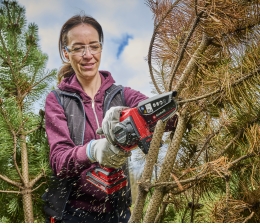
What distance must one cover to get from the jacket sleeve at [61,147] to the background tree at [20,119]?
7 cm

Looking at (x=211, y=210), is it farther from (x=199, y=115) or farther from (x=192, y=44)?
(x=192, y=44)

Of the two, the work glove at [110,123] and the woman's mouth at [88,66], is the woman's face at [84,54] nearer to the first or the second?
the woman's mouth at [88,66]

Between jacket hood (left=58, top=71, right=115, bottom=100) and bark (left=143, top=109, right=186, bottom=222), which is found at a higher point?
jacket hood (left=58, top=71, right=115, bottom=100)

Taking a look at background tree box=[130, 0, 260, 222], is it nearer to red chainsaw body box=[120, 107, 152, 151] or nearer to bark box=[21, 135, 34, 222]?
red chainsaw body box=[120, 107, 152, 151]

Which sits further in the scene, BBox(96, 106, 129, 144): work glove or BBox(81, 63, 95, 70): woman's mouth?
BBox(81, 63, 95, 70): woman's mouth

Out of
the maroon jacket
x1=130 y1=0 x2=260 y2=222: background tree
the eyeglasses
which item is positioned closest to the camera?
x1=130 y1=0 x2=260 y2=222: background tree

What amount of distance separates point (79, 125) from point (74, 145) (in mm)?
38

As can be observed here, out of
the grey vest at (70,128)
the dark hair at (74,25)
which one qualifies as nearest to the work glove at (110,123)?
the grey vest at (70,128)

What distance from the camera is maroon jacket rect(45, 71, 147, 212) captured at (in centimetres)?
63

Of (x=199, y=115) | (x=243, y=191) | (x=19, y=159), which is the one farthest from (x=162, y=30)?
(x=19, y=159)

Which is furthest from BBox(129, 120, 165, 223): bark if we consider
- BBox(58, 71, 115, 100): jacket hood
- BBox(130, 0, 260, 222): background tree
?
BBox(58, 71, 115, 100): jacket hood

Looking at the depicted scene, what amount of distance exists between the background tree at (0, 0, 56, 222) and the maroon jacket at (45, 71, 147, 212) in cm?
7

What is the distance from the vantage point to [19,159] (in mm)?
787

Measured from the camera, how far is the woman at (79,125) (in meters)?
0.65
